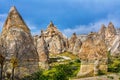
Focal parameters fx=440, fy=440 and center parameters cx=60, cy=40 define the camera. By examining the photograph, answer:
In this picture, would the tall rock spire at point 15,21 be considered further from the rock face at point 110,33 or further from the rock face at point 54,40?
the rock face at point 110,33

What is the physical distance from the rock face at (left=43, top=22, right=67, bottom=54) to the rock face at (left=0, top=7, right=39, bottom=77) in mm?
53009

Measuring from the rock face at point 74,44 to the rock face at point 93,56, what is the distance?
37.1 metres

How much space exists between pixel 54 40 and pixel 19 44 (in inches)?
2304

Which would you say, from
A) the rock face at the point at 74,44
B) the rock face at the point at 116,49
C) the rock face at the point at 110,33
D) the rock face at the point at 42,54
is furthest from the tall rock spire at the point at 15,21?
the rock face at the point at 110,33

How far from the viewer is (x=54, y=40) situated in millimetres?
117688

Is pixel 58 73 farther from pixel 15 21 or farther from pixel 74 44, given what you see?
pixel 74 44

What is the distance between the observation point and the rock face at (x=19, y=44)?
57.8 m

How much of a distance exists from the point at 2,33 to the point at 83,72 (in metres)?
13.7

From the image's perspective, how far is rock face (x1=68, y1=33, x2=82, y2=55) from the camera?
108412mm

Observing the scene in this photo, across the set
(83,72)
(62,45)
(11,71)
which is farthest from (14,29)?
(62,45)

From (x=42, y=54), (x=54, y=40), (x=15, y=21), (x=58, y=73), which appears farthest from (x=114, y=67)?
(x=54, y=40)

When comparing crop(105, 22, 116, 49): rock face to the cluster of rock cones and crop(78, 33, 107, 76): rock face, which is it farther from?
crop(78, 33, 107, 76): rock face

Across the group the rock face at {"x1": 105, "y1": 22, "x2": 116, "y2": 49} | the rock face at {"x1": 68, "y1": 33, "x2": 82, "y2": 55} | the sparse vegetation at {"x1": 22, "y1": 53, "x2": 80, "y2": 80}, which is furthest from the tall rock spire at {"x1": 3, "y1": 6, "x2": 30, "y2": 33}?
the rock face at {"x1": 105, "y1": 22, "x2": 116, "y2": 49}

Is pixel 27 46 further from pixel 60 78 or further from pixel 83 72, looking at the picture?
pixel 83 72
